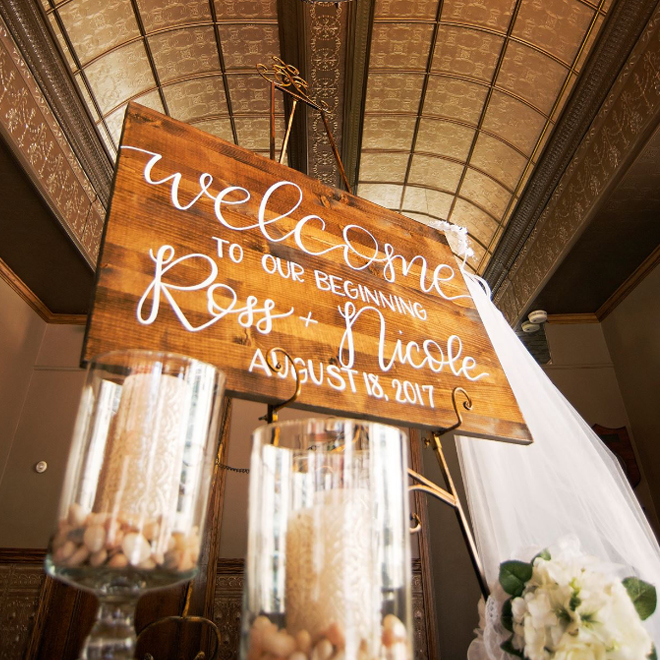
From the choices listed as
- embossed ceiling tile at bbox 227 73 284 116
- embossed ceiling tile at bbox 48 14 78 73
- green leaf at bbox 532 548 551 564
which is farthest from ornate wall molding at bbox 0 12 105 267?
green leaf at bbox 532 548 551 564

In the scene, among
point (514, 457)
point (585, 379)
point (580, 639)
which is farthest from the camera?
point (585, 379)

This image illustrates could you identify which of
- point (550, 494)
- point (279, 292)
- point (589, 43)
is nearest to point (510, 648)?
point (550, 494)

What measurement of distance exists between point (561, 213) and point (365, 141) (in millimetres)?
1898

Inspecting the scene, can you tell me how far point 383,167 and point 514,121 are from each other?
4.15ft

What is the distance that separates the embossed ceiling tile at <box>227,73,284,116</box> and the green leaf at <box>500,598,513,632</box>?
165 inches

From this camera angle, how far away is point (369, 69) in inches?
160

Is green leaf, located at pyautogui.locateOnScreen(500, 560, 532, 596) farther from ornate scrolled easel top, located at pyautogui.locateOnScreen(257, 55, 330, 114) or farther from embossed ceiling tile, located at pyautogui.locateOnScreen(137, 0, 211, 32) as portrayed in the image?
embossed ceiling tile, located at pyautogui.locateOnScreen(137, 0, 211, 32)

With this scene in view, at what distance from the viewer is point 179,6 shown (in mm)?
3582

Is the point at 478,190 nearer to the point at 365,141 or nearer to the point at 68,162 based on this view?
the point at 365,141

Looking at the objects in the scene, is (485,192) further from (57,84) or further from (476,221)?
(57,84)

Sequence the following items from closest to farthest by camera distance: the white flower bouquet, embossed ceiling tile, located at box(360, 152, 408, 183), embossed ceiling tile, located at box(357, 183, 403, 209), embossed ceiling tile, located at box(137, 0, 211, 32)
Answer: the white flower bouquet → embossed ceiling tile, located at box(137, 0, 211, 32) → embossed ceiling tile, located at box(360, 152, 408, 183) → embossed ceiling tile, located at box(357, 183, 403, 209)

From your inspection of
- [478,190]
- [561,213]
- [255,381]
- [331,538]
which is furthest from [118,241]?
[478,190]

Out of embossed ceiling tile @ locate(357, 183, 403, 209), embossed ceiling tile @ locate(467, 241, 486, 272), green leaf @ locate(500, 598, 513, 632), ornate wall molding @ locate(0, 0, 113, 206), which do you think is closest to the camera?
green leaf @ locate(500, 598, 513, 632)

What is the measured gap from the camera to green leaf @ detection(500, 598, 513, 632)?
0.88 m
